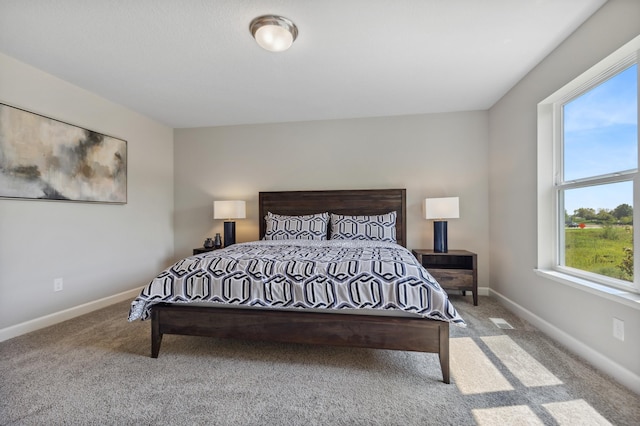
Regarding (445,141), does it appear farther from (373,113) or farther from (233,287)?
(233,287)

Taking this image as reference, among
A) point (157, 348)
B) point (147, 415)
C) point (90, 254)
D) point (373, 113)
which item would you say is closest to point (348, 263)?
point (147, 415)

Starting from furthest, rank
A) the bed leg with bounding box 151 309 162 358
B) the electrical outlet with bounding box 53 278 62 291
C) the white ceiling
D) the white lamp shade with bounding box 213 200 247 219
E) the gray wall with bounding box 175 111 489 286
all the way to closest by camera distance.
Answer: the white lamp shade with bounding box 213 200 247 219 → the gray wall with bounding box 175 111 489 286 → the electrical outlet with bounding box 53 278 62 291 → the bed leg with bounding box 151 309 162 358 → the white ceiling

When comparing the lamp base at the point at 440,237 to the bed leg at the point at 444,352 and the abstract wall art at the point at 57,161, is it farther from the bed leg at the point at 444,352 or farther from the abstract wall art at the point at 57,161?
the abstract wall art at the point at 57,161

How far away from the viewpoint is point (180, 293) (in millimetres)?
1848

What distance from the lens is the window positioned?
165cm

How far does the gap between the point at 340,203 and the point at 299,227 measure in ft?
2.17

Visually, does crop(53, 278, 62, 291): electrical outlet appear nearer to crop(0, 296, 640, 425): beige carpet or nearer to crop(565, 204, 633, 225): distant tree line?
crop(0, 296, 640, 425): beige carpet

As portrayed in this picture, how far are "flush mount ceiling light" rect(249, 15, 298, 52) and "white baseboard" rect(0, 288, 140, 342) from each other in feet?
10.1

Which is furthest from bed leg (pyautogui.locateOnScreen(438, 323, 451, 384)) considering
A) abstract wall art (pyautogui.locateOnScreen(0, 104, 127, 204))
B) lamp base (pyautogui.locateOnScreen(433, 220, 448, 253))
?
abstract wall art (pyautogui.locateOnScreen(0, 104, 127, 204))

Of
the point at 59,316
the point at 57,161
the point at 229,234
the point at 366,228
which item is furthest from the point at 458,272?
the point at 57,161

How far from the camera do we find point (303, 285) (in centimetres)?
173

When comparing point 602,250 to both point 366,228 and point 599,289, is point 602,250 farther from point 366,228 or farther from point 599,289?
point 366,228

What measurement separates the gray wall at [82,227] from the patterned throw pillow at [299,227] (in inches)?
68.0

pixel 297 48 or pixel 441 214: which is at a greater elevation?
pixel 297 48
